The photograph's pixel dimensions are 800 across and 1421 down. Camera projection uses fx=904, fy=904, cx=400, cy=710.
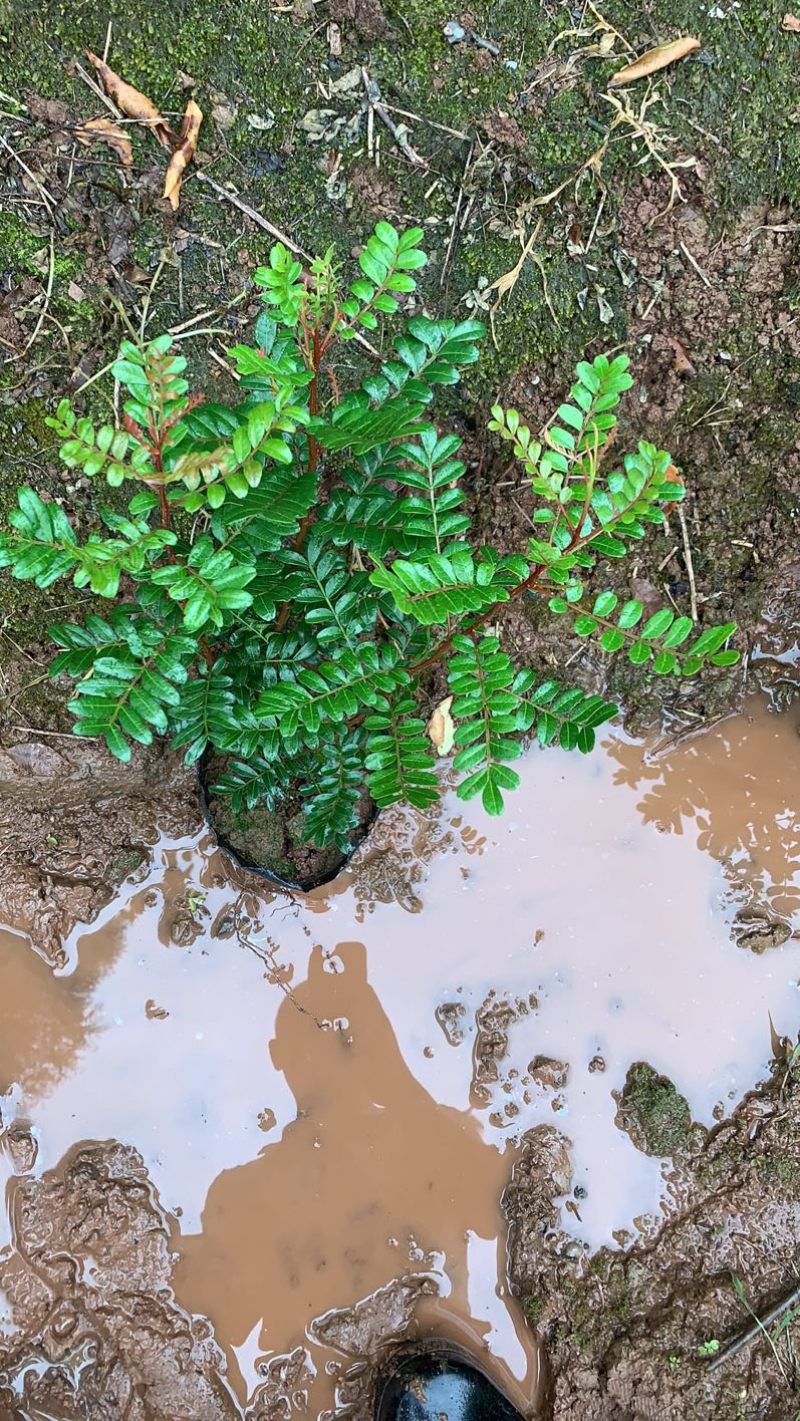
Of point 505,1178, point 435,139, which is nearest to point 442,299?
point 435,139

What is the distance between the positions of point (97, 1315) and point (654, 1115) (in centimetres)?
173

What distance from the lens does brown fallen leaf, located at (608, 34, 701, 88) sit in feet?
7.59

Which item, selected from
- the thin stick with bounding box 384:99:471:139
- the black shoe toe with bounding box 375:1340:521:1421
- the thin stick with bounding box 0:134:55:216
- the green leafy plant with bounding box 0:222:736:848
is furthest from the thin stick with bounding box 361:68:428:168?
the black shoe toe with bounding box 375:1340:521:1421

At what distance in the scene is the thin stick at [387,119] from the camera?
2301 mm

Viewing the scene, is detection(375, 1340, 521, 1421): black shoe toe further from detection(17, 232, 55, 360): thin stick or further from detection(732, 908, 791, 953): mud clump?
detection(17, 232, 55, 360): thin stick

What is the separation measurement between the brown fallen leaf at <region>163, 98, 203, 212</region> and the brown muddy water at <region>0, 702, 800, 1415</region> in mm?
Answer: 1824

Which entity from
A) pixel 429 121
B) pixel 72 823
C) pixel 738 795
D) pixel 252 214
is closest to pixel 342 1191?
pixel 72 823

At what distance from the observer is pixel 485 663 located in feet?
6.26

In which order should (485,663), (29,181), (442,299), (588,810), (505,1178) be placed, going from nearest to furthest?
(485,663) → (29,181) → (442,299) → (505,1178) → (588,810)

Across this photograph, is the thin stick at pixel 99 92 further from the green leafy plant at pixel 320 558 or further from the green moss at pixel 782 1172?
the green moss at pixel 782 1172

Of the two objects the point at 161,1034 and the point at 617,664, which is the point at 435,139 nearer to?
the point at 617,664

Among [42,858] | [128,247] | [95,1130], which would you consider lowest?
[95,1130]

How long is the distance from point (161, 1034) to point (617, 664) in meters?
1.83

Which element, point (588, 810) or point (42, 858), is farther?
point (588, 810)
